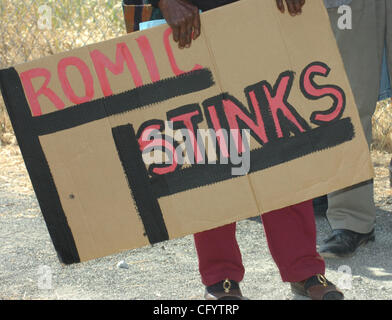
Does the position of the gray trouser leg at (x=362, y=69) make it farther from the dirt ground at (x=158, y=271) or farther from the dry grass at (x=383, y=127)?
the dry grass at (x=383, y=127)

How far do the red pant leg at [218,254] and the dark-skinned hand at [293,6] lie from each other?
78cm

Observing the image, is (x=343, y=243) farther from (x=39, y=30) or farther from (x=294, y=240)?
(x=39, y=30)

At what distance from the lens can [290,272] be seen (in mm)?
2801

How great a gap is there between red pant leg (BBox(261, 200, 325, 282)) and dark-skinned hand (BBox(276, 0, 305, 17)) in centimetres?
69

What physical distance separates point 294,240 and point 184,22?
0.87 metres

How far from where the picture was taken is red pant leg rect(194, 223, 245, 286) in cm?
277

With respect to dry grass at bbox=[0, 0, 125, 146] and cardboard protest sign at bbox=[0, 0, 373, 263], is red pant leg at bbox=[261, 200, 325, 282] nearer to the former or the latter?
cardboard protest sign at bbox=[0, 0, 373, 263]

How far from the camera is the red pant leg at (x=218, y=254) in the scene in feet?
9.09

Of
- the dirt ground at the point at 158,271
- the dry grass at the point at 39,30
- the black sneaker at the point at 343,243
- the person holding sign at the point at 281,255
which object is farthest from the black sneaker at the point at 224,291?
the dry grass at the point at 39,30

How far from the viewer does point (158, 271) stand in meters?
3.29

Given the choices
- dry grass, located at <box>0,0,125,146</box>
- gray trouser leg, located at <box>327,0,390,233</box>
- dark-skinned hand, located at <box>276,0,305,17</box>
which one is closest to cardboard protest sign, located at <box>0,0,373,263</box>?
dark-skinned hand, located at <box>276,0,305,17</box>

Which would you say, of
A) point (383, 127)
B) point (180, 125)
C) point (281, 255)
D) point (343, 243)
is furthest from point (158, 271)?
point (383, 127)
